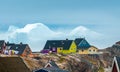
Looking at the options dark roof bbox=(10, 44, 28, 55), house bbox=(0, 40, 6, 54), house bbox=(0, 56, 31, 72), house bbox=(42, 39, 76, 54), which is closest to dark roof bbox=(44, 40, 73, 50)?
house bbox=(42, 39, 76, 54)

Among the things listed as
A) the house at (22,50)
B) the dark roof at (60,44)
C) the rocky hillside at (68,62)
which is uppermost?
the dark roof at (60,44)

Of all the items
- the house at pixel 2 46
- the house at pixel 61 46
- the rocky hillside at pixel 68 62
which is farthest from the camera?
the house at pixel 61 46

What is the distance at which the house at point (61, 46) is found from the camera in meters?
186

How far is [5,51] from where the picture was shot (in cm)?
17088

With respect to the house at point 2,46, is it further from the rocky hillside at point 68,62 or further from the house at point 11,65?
the house at point 11,65

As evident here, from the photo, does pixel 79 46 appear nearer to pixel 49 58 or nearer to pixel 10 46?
pixel 10 46

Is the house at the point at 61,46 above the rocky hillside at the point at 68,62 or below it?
above

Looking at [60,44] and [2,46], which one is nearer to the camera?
[2,46]

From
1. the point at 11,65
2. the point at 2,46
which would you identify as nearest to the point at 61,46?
the point at 2,46

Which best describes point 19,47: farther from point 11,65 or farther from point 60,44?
point 11,65

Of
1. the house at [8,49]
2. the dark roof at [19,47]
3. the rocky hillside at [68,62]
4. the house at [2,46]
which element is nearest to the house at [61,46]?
the house at [8,49]

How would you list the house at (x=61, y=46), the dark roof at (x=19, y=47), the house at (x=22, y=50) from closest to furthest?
the house at (x=22, y=50)
the dark roof at (x=19, y=47)
the house at (x=61, y=46)

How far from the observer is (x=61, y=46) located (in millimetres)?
186375

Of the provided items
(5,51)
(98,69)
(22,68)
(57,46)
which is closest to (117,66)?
(22,68)
